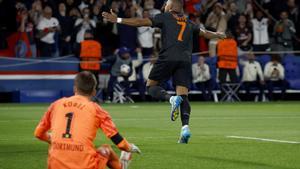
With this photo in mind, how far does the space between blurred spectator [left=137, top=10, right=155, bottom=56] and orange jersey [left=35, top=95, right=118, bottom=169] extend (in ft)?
72.6

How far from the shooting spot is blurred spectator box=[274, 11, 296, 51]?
32.1 m

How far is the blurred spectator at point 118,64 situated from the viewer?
29.6 meters

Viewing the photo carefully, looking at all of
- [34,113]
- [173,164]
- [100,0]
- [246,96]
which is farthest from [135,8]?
[173,164]

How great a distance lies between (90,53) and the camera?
29.5m

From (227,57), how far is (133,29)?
11.3ft

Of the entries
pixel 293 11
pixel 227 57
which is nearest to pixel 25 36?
pixel 227 57

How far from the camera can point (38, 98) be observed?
2962 centimetres

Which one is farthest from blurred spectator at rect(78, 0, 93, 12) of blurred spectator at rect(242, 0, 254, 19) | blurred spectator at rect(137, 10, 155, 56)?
blurred spectator at rect(242, 0, 254, 19)

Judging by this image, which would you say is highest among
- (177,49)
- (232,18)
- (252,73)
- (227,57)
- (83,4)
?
(83,4)

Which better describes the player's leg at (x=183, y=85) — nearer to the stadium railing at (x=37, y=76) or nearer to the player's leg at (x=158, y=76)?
the player's leg at (x=158, y=76)

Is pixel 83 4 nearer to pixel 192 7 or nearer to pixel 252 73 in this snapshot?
pixel 192 7

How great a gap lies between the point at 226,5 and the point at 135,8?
166 inches

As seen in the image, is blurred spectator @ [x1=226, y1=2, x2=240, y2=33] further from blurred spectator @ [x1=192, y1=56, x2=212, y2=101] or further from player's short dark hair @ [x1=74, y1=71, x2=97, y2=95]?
player's short dark hair @ [x1=74, y1=71, x2=97, y2=95]

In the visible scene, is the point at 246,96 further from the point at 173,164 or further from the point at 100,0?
the point at 173,164
